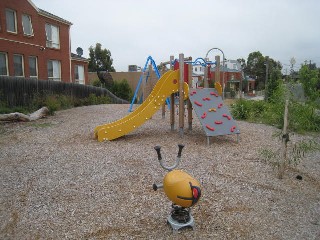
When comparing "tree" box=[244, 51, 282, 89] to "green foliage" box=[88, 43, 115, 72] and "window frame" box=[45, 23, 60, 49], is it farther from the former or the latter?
"window frame" box=[45, 23, 60, 49]

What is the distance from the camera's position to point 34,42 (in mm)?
20062

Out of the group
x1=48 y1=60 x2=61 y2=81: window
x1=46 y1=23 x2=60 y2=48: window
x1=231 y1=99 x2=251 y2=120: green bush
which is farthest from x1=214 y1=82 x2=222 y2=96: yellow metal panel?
x1=46 y1=23 x2=60 y2=48: window

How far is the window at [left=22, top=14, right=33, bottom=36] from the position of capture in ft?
63.4

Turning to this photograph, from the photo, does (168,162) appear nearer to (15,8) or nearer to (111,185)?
(111,185)

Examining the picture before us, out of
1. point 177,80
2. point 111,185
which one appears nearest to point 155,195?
point 111,185

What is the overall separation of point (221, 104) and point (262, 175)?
10.5 feet

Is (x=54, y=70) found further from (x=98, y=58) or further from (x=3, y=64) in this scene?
(x=98, y=58)

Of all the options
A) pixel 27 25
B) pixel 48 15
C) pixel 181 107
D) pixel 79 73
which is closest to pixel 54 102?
pixel 181 107

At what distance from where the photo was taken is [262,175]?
5047mm

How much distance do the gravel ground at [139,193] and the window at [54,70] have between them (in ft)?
51.5

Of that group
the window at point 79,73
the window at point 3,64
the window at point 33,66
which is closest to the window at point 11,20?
the window at point 3,64

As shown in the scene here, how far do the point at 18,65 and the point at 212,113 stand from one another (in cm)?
1617

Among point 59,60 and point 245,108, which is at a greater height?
point 59,60

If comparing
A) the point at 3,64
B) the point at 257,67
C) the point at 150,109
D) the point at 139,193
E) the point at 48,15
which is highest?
the point at 48,15
